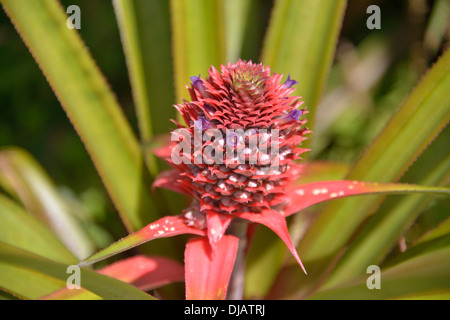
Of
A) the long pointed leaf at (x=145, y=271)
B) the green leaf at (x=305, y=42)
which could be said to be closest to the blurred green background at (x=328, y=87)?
the green leaf at (x=305, y=42)

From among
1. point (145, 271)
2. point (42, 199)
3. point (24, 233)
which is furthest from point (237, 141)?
point (42, 199)

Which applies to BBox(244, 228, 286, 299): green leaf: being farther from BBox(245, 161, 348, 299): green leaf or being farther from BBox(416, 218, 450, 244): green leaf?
→ BBox(416, 218, 450, 244): green leaf

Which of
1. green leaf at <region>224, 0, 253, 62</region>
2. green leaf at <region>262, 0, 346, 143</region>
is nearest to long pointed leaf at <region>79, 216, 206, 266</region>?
green leaf at <region>262, 0, 346, 143</region>

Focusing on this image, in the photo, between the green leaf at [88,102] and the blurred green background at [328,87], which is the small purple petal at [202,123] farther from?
the blurred green background at [328,87]

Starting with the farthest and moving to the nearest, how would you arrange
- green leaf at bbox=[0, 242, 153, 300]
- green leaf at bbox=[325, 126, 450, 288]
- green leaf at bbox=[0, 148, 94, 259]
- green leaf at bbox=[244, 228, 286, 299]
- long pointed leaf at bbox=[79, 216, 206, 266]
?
green leaf at bbox=[0, 148, 94, 259]
green leaf at bbox=[244, 228, 286, 299]
green leaf at bbox=[325, 126, 450, 288]
green leaf at bbox=[0, 242, 153, 300]
long pointed leaf at bbox=[79, 216, 206, 266]
